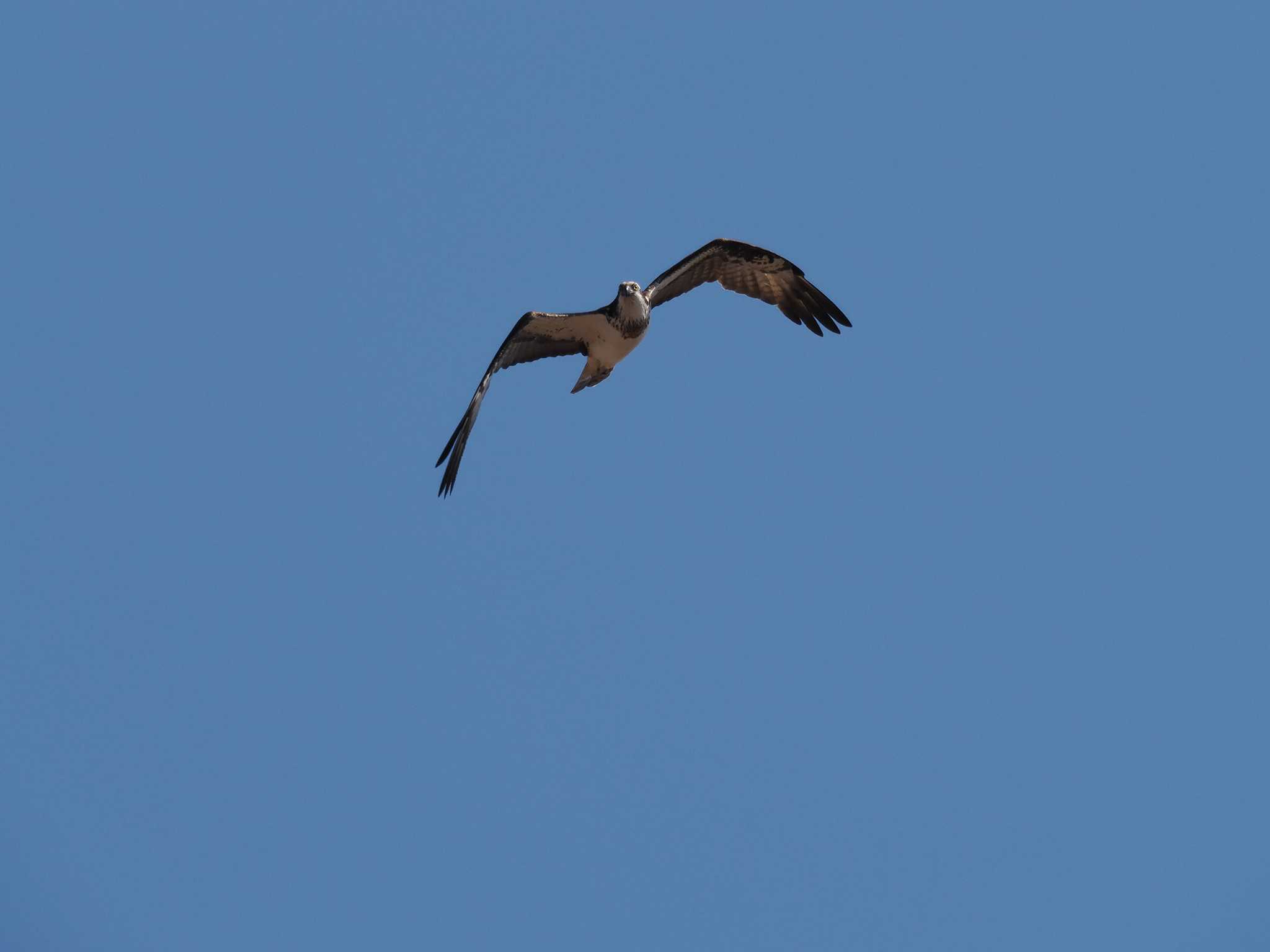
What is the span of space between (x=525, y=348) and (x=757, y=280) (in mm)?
4435

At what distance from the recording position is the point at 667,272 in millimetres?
22016

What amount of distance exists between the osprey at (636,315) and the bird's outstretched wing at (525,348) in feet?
0.03

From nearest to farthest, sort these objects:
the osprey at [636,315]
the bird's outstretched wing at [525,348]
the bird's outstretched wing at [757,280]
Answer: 1. the bird's outstretched wing at [525,348]
2. the osprey at [636,315]
3. the bird's outstretched wing at [757,280]

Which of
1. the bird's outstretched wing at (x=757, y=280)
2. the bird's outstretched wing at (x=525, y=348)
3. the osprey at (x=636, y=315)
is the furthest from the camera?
the bird's outstretched wing at (x=757, y=280)

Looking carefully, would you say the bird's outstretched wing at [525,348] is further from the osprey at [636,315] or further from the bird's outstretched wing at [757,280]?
the bird's outstretched wing at [757,280]

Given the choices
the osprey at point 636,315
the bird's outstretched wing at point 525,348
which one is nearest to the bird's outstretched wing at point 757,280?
the osprey at point 636,315

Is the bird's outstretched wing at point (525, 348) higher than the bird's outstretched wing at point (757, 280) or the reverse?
the reverse

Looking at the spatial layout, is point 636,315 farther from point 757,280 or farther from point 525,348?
point 757,280

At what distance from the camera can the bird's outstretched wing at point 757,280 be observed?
22438mm

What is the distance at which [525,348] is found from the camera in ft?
71.3

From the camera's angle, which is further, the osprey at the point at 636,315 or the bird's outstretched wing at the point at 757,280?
the bird's outstretched wing at the point at 757,280

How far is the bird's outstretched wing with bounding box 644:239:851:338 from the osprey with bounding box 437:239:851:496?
0.4 inches

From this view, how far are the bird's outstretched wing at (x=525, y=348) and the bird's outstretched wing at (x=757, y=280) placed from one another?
5.30ft

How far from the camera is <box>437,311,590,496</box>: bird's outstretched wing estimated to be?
19547 millimetres
